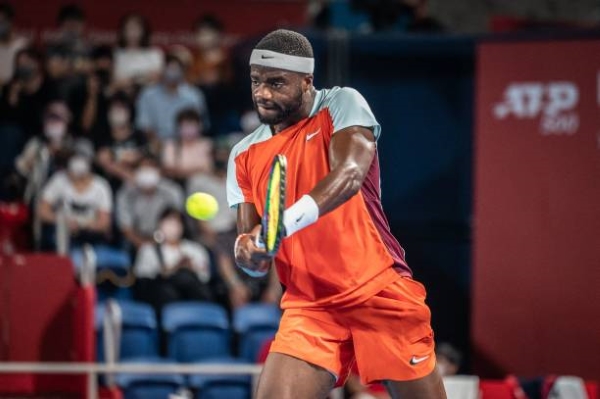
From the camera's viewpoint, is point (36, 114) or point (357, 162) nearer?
point (357, 162)

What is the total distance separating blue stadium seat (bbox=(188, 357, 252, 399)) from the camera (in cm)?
1005

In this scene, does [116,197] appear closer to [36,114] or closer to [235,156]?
[36,114]

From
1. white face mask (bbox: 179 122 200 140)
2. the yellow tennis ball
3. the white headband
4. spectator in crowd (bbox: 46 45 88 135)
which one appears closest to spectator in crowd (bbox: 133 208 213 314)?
white face mask (bbox: 179 122 200 140)

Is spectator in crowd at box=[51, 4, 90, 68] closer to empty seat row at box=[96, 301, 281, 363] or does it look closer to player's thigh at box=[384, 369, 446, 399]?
empty seat row at box=[96, 301, 281, 363]

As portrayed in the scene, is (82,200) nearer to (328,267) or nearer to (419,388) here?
(328,267)

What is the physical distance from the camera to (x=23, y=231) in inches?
437

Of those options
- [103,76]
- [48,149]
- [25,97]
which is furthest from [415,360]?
[103,76]

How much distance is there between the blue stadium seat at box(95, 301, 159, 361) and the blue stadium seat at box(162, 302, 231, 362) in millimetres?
171

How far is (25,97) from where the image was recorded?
12.0m

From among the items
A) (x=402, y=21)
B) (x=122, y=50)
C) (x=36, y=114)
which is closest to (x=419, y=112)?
(x=402, y=21)

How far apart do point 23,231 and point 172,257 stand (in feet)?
4.80

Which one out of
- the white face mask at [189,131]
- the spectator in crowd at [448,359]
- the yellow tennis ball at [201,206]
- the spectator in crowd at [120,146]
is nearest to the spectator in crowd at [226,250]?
the white face mask at [189,131]

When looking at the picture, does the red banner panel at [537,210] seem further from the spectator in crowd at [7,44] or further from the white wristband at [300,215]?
the white wristband at [300,215]

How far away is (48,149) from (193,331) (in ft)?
7.81
